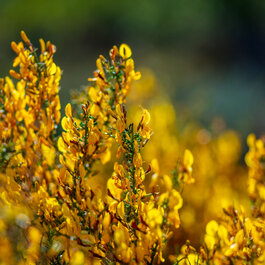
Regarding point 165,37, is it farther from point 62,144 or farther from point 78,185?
point 78,185

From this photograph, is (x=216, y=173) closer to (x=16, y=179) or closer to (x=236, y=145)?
Result: (x=236, y=145)

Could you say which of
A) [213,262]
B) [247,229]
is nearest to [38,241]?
[213,262]

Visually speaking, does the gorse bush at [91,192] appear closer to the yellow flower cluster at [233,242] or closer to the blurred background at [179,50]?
the yellow flower cluster at [233,242]

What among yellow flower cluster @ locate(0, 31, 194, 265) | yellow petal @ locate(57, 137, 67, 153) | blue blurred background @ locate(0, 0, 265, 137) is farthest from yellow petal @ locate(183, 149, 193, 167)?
blue blurred background @ locate(0, 0, 265, 137)

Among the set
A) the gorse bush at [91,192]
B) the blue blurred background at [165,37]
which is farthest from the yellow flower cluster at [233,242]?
the blue blurred background at [165,37]

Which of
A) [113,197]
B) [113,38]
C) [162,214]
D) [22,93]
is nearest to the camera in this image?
[162,214]

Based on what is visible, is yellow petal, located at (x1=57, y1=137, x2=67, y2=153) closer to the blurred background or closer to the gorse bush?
the gorse bush
